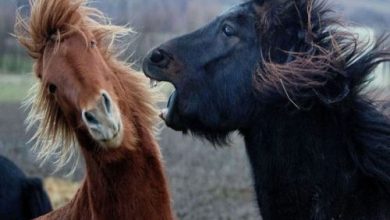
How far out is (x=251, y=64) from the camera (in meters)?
4.67

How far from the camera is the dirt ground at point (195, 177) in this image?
1076 centimetres

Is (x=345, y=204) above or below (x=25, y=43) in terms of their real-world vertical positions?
below

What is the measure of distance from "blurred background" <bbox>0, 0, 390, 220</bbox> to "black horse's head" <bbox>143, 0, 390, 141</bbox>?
0.93ft

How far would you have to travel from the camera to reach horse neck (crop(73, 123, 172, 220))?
525cm

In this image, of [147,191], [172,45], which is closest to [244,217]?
[147,191]

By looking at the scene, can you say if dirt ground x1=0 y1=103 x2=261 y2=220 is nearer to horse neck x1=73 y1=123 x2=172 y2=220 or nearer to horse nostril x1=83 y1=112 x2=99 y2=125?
horse neck x1=73 y1=123 x2=172 y2=220

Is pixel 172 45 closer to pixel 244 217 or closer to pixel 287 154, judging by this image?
pixel 287 154

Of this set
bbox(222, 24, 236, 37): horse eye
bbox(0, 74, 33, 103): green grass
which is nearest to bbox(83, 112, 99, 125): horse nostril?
bbox(222, 24, 236, 37): horse eye

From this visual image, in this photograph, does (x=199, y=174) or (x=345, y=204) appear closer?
(x=345, y=204)

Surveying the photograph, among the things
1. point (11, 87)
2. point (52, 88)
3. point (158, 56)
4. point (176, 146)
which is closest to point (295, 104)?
point (158, 56)

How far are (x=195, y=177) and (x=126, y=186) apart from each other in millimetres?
8002

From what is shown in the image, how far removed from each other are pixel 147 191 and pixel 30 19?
4.45 feet

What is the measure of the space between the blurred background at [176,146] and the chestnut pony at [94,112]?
1.87 feet

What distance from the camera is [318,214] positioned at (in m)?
4.46
